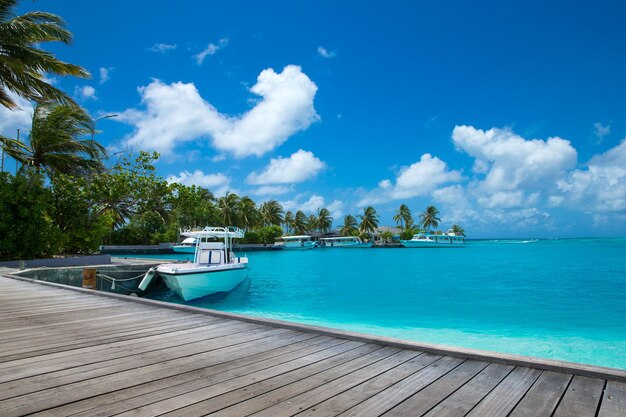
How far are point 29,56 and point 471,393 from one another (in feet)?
54.3

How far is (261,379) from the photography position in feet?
10.4

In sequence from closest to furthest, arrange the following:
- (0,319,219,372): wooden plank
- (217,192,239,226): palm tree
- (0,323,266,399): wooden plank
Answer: (0,323,266,399): wooden plank < (0,319,219,372): wooden plank < (217,192,239,226): palm tree

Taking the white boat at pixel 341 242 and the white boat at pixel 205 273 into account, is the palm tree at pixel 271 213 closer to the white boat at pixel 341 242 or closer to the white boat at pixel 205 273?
the white boat at pixel 341 242

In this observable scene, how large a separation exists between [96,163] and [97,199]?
114 inches

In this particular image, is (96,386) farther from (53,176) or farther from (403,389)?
(53,176)

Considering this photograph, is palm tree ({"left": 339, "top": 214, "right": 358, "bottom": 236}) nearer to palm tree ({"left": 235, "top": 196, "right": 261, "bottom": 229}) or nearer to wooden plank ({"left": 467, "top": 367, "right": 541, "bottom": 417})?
palm tree ({"left": 235, "top": 196, "right": 261, "bottom": 229})

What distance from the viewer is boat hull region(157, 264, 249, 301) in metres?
14.8

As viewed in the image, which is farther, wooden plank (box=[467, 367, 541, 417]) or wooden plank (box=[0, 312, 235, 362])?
wooden plank (box=[0, 312, 235, 362])

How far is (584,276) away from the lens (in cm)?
3231

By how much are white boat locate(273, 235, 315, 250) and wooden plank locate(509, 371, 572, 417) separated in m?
77.5

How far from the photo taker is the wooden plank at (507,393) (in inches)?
101

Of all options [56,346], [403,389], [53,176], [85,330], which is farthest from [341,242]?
[403,389]

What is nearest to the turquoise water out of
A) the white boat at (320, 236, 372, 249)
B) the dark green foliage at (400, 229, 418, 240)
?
the white boat at (320, 236, 372, 249)

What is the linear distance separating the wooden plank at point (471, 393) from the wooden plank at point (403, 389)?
25 centimetres
